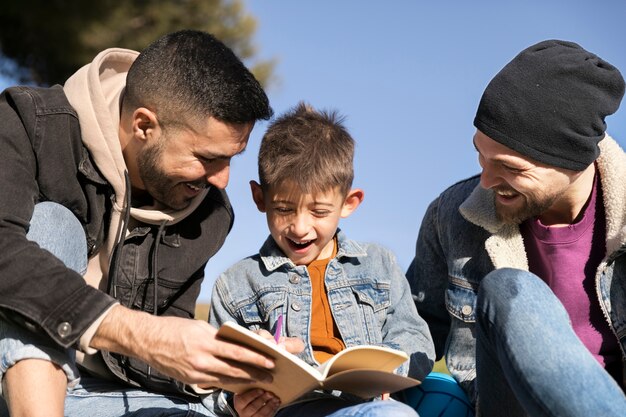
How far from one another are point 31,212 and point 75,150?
38 cm

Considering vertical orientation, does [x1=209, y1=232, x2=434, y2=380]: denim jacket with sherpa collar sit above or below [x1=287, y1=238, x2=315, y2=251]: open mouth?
below

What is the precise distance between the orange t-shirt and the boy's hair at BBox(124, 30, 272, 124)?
0.62m

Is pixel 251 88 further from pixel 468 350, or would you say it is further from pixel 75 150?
pixel 468 350

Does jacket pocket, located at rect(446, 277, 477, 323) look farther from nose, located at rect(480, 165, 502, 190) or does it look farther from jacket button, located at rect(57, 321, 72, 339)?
jacket button, located at rect(57, 321, 72, 339)

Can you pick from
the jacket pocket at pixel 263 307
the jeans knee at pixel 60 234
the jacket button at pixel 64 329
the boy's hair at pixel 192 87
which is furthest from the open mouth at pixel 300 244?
the jacket button at pixel 64 329

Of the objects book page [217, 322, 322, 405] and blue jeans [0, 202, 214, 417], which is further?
blue jeans [0, 202, 214, 417]

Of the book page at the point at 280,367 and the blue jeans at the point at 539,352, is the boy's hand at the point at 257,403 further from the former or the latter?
the blue jeans at the point at 539,352

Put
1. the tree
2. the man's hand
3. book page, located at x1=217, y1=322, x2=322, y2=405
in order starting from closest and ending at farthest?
book page, located at x1=217, y1=322, x2=322, y2=405, the man's hand, the tree

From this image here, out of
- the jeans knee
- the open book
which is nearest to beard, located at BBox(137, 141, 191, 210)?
the jeans knee

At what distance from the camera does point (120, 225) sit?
3154 millimetres

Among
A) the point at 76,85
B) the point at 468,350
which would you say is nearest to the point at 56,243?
the point at 76,85

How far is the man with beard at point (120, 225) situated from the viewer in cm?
248

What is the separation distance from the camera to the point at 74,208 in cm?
305

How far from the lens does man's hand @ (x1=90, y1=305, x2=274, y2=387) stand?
234 centimetres
